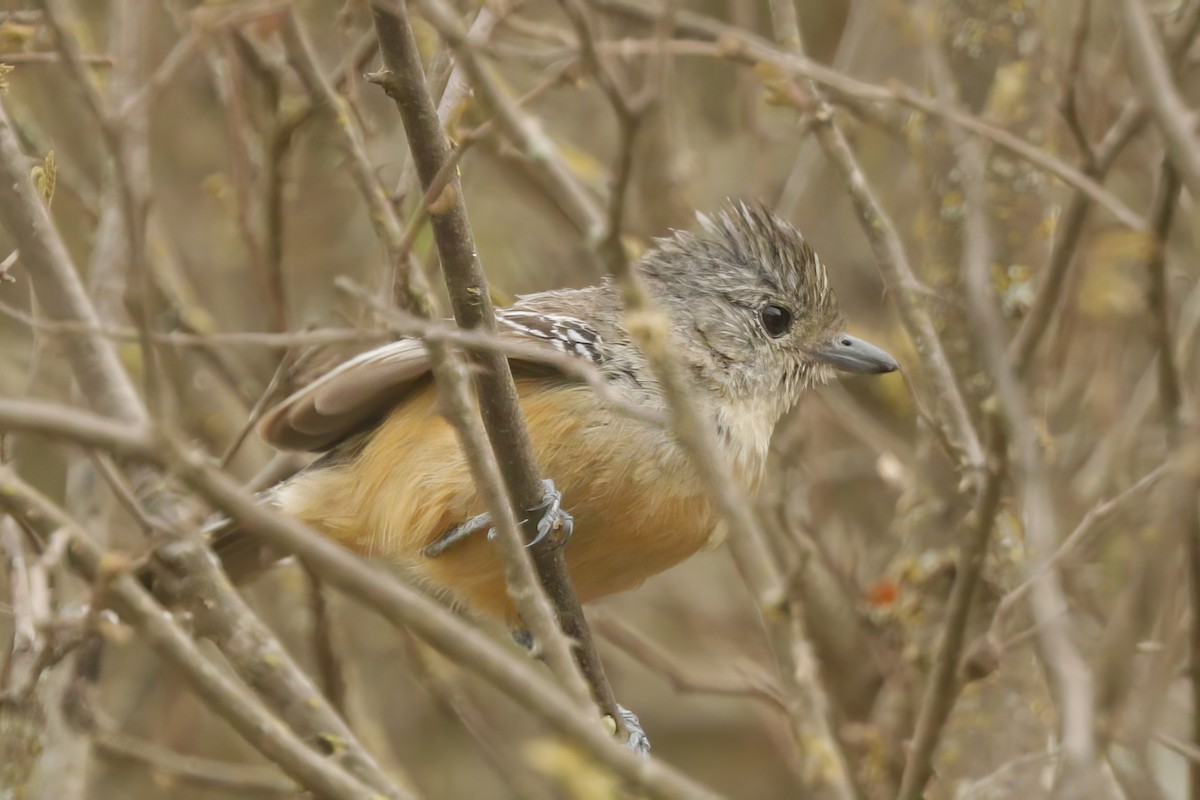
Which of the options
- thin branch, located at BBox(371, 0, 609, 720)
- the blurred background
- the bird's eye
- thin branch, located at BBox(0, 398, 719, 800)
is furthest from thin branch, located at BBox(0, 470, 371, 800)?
the bird's eye

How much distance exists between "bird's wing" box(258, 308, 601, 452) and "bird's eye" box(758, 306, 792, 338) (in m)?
0.82

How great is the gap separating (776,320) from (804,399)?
864 millimetres

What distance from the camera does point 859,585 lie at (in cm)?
676

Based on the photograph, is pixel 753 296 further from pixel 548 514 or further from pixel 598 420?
pixel 548 514

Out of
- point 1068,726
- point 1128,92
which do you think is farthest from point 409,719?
point 1068,726

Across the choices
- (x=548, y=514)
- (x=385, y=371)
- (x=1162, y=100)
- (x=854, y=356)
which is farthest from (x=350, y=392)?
(x=1162, y=100)

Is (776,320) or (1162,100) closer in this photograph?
(1162,100)

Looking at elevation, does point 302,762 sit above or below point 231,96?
below

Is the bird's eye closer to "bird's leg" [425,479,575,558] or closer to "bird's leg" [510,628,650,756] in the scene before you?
"bird's leg" [425,479,575,558]

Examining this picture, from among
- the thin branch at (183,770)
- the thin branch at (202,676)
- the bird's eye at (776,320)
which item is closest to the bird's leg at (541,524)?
the thin branch at (202,676)

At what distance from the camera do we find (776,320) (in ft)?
19.3

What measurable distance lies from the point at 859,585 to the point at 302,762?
3.95 meters

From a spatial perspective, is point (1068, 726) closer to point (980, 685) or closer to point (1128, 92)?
point (980, 685)

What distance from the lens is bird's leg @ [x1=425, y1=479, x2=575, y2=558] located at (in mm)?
4500
